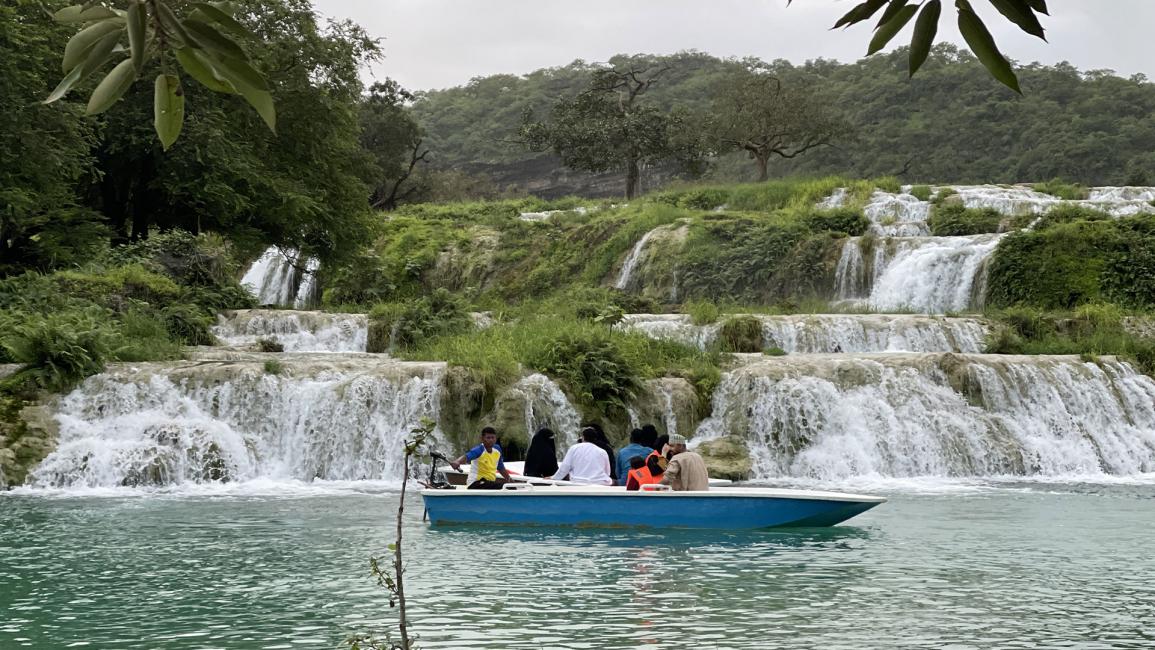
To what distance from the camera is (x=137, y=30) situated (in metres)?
1.69

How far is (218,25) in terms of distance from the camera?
184cm

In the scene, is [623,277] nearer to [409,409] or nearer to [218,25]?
[409,409]

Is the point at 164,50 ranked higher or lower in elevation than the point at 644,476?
higher

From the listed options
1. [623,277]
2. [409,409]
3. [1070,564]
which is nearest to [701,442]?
[409,409]

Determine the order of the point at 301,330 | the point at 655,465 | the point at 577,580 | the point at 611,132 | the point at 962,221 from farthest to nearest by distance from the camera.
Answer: the point at 611,132, the point at 962,221, the point at 301,330, the point at 655,465, the point at 577,580

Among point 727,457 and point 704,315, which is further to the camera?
point 704,315

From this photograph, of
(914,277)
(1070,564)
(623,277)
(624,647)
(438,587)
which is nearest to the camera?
(624,647)

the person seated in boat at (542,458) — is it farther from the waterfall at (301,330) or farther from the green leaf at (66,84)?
the green leaf at (66,84)

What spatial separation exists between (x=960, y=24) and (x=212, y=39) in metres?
1.10

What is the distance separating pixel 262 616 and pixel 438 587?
4.78 feet

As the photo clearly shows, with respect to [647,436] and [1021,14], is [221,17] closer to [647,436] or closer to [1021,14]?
[1021,14]

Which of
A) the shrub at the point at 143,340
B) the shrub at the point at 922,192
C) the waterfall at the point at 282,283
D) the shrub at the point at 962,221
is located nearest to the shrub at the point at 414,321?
the shrub at the point at 143,340

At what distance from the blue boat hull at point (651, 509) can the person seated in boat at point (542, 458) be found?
3.95ft

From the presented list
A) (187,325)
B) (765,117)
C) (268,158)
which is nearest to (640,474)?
(187,325)
